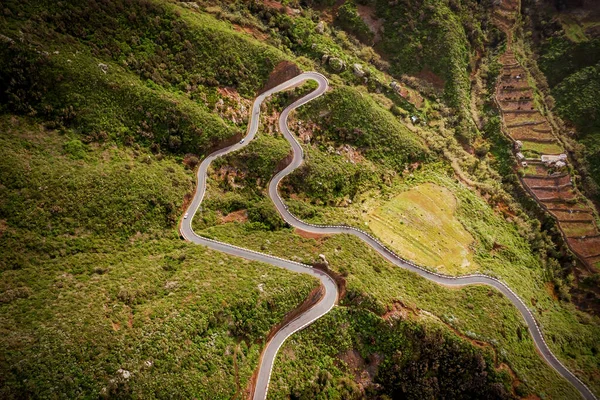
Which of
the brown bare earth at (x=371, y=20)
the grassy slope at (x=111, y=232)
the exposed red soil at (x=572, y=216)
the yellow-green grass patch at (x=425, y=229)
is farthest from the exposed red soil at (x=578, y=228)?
the grassy slope at (x=111, y=232)

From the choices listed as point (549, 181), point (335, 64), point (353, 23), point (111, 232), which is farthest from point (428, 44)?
point (111, 232)

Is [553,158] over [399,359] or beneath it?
over

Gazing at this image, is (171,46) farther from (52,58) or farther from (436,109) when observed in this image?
(436,109)

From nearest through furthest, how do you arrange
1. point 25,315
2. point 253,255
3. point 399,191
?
1. point 25,315
2. point 253,255
3. point 399,191

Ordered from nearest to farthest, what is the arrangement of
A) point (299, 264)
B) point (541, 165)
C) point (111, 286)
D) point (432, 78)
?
point (111, 286) → point (299, 264) → point (541, 165) → point (432, 78)

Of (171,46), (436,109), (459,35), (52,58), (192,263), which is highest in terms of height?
(459,35)

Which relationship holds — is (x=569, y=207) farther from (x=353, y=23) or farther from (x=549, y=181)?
(x=353, y=23)

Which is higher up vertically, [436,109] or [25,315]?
[436,109]

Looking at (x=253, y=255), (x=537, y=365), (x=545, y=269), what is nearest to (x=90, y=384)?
(x=253, y=255)

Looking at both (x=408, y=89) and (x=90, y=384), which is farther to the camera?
(x=408, y=89)
